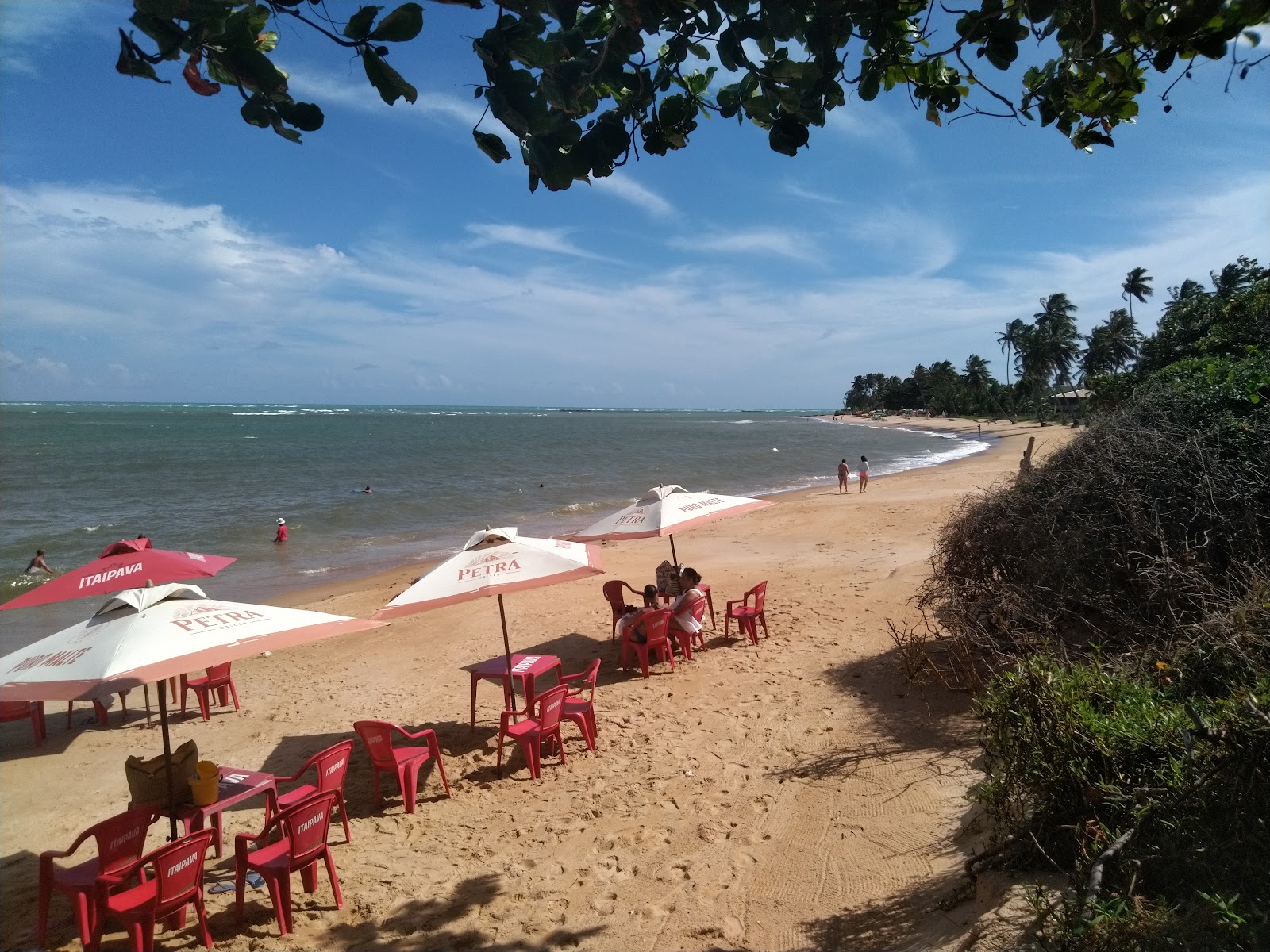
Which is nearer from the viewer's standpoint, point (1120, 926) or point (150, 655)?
point (1120, 926)

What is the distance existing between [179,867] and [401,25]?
4.27 meters

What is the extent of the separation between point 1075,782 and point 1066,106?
9.41ft

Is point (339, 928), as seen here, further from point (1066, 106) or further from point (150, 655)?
point (1066, 106)

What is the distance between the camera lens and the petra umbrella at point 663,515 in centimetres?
805

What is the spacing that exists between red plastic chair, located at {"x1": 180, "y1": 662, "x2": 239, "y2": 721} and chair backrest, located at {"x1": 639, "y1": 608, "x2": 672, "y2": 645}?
14.8ft

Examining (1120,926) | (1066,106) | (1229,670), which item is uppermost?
(1066,106)

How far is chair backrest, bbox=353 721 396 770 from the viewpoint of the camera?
209 inches

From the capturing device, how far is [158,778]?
183 inches

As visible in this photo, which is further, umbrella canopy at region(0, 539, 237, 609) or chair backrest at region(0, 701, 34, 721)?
chair backrest at region(0, 701, 34, 721)

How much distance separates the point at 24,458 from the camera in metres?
44.2

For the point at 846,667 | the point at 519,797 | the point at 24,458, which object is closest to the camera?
the point at 519,797

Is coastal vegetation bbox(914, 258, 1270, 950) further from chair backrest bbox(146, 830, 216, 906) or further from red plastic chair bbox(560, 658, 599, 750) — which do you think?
chair backrest bbox(146, 830, 216, 906)

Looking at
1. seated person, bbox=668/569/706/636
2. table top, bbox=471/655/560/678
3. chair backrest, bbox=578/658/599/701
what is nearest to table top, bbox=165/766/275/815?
table top, bbox=471/655/560/678

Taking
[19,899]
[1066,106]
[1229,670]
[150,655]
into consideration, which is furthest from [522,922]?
[1066,106]
